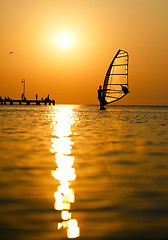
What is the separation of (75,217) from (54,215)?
35 cm

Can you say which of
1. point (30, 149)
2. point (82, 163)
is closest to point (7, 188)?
point (82, 163)

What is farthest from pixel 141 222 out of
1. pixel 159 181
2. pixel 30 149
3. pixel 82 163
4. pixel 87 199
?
pixel 30 149

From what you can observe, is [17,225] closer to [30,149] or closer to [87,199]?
[87,199]

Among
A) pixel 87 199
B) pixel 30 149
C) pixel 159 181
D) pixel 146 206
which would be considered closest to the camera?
pixel 146 206

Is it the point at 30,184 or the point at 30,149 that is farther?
the point at 30,149

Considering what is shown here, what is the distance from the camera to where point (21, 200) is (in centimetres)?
726

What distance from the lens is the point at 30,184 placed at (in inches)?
342

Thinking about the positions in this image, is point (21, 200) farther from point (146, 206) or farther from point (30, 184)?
point (146, 206)

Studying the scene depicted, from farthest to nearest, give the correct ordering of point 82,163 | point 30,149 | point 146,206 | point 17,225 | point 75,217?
point 30,149
point 82,163
point 146,206
point 75,217
point 17,225

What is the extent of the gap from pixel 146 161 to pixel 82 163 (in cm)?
214

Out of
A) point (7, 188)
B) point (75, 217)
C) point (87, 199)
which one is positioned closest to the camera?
point (75, 217)

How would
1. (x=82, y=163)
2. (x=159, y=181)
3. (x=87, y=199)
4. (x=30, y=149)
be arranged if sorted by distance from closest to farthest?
(x=87, y=199) → (x=159, y=181) → (x=82, y=163) → (x=30, y=149)

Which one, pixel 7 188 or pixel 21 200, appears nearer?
pixel 21 200

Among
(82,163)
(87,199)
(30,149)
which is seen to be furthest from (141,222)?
(30,149)
